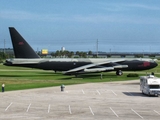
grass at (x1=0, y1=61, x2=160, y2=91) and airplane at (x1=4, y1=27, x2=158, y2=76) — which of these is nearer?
grass at (x1=0, y1=61, x2=160, y2=91)

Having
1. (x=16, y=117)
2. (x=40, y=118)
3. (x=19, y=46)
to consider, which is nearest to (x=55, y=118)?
(x=40, y=118)

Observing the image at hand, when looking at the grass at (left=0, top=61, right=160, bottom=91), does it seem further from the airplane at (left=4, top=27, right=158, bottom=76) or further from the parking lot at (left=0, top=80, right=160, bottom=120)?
the parking lot at (left=0, top=80, right=160, bottom=120)

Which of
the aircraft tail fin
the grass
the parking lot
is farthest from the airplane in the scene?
the parking lot

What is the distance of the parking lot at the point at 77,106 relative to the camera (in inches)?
1175

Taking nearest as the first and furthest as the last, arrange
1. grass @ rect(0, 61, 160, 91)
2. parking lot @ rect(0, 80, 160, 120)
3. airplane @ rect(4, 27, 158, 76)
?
parking lot @ rect(0, 80, 160, 120), grass @ rect(0, 61, 160, 91), airplane @ rect(4, 27, 158, 76)

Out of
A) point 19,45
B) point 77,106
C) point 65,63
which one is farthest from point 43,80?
point 77,106

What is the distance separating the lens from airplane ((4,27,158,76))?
262 feet

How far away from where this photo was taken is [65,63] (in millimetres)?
85062

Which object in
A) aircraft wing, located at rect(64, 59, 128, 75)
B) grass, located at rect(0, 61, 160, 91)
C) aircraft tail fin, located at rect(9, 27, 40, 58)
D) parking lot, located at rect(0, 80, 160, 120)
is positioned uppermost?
aircraft tail fin, located at rect(9, 27, 40, 58)

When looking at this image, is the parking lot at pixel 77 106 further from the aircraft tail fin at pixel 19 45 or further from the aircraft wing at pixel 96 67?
the aircraft tail fin at pixel 19 45

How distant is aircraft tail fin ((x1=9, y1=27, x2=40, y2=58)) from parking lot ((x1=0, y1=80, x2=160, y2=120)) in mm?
35259

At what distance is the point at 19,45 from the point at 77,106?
4677 centimetres

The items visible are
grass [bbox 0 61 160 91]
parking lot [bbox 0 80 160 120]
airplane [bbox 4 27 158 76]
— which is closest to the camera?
parking lot [bbox 0 80 160 120]

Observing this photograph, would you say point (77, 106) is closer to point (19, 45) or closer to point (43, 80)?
point (43, 80)
